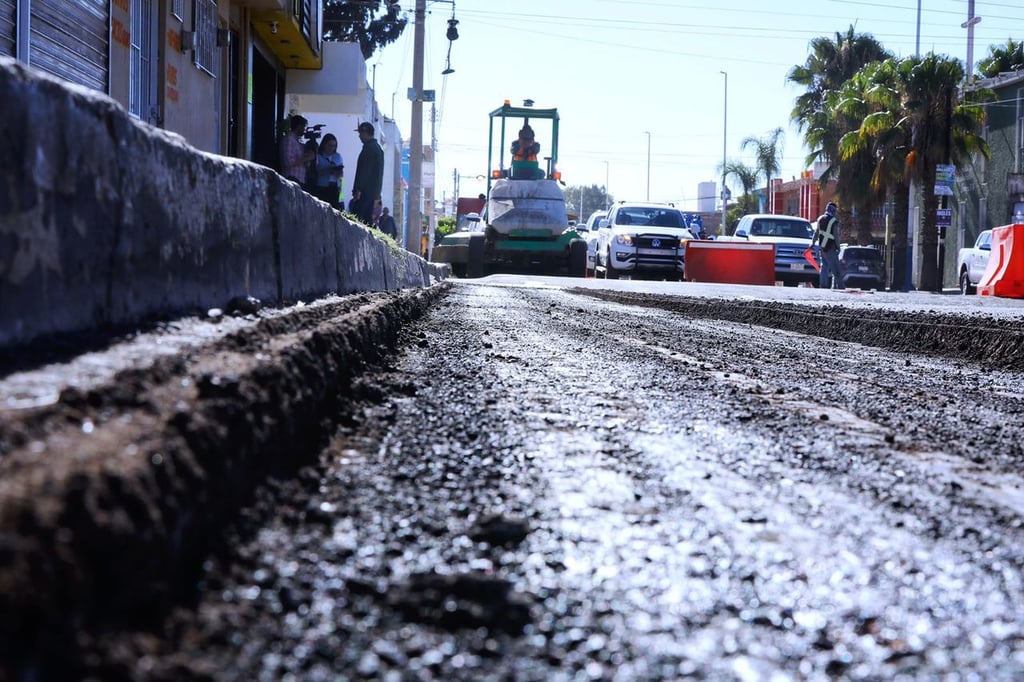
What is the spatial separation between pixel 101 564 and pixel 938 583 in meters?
1.54

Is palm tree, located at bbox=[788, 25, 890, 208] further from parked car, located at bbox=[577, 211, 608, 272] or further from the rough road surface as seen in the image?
the rough road surface

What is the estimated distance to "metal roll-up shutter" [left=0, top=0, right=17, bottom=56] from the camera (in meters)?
7.51

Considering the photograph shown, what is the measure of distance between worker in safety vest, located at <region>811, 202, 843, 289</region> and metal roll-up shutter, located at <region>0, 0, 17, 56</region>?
60.3 feet

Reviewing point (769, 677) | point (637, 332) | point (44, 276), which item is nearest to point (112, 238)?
point (44, 276)

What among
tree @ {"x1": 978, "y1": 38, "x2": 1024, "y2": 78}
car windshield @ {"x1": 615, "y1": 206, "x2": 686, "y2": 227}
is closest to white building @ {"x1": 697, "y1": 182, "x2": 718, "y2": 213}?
tree @ {"x1": 978, "y1": 38, "x2": 1024, "y2": 78}

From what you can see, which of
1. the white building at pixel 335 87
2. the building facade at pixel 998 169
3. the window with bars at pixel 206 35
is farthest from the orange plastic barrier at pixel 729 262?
the building facade at pixel 998 169

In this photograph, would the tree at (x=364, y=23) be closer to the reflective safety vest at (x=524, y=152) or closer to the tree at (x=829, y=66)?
the reflective safety vest at (x=524, y=152)

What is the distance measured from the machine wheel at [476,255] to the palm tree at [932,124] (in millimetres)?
16679

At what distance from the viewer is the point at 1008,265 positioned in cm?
1902

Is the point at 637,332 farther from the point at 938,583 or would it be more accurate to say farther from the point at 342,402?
the point at 938,583

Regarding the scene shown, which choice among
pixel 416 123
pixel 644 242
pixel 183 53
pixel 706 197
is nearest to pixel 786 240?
pixel 644 242

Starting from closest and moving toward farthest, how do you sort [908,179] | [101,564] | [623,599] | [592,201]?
[101,564] < [623,599] < [908,179] < [592,201]

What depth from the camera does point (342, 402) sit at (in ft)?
13.1

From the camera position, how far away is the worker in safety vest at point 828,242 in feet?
77.0
